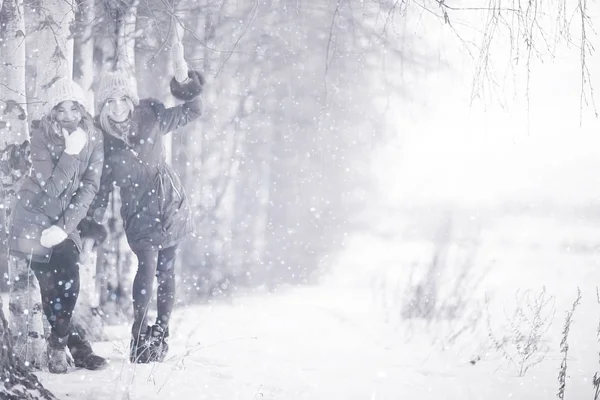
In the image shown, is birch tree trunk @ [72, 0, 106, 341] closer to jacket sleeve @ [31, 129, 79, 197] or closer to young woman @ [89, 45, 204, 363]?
young woman @ [89, 45, 204, 363]

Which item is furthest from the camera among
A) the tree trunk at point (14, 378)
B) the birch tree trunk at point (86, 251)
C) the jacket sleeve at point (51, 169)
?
the birch tree trunk at point (86, 251)

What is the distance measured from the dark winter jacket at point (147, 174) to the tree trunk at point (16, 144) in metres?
0.47

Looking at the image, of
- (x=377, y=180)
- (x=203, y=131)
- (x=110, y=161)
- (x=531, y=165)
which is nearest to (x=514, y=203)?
(x=531, y=165)

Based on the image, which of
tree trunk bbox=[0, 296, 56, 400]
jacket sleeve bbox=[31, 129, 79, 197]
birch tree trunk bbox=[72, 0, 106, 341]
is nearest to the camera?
tree trunk bbox=[0, 296, 56, 400]

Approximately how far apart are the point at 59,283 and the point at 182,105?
1.22m

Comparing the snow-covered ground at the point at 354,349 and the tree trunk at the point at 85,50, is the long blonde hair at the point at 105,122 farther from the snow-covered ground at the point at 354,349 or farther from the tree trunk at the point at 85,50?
the snow-covered ground at the point at 354,349

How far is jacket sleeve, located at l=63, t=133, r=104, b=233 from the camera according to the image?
3.11 metres

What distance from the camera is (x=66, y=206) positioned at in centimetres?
310

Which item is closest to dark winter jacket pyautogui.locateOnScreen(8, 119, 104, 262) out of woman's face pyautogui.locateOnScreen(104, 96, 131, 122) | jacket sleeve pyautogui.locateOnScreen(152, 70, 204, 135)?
woman's face pyautogui.locateOnScreen(104, 96, 131, 122)

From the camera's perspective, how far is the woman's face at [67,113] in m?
3.14

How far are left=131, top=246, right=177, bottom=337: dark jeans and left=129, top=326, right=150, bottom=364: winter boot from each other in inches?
0.9

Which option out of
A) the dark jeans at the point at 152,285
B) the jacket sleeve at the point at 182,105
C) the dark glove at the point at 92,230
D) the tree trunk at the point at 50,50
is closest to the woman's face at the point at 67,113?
the tree trunk at the point at 50,50

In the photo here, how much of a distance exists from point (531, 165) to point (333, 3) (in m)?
1.57

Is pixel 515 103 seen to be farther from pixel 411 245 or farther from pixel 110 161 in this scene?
pixel 110 161
